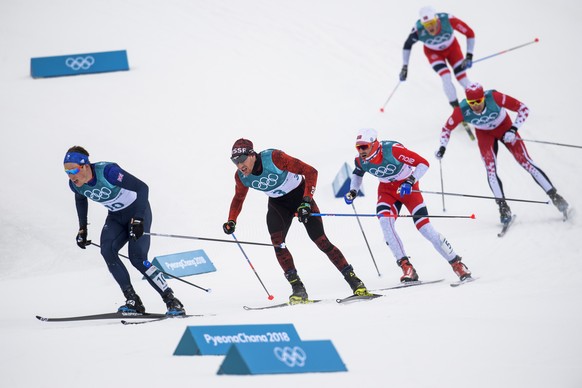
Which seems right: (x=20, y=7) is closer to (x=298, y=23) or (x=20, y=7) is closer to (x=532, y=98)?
(x=298, y=23)

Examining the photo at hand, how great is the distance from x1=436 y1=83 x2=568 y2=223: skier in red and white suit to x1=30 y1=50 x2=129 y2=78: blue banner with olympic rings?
8.49 meters

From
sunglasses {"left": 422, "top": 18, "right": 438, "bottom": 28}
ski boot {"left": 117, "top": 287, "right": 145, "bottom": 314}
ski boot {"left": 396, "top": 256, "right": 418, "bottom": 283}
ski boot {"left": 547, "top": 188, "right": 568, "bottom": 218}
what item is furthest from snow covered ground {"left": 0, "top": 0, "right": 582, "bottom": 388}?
sunglasses {"left": 422, "top": 18, "right": 438, "bottom": 28}

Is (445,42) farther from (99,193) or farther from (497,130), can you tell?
(99,193)

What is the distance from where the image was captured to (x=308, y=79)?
46.6 feet

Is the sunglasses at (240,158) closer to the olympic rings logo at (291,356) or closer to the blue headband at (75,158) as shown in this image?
the blue headband at (75,158)

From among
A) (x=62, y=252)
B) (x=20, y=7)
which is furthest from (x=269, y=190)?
(x=20, y=7)

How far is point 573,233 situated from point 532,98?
5.74m

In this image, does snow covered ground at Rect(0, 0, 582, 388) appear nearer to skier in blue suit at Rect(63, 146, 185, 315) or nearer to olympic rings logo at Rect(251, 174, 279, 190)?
skier in blue suit at Rect(63, 146, 185, 315)

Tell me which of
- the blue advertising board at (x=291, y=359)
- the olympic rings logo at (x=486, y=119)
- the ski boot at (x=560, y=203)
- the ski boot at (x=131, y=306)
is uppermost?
the olympic rings logo at (x=486, y=119)

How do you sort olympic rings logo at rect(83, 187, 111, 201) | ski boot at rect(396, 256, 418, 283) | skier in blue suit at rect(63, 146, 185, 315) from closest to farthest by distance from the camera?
skier in blue suit at rect(63, 146, 185, 315), olympic rings logo at rect(83, 187, 111, 201), ski boot at rect(396, 256, 418, 283)

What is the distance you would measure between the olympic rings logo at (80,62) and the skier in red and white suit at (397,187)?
8.94m

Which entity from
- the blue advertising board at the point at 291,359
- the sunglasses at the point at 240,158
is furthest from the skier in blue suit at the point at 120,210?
the blue advertising board at the point at 291,359

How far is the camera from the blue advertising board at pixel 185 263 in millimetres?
8117

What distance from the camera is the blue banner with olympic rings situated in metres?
13.9
